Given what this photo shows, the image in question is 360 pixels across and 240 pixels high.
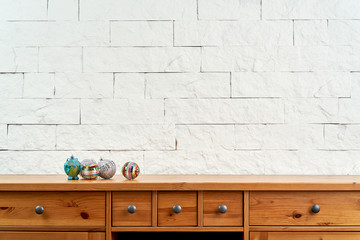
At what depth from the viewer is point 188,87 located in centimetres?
200

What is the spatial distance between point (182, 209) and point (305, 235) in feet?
1.77

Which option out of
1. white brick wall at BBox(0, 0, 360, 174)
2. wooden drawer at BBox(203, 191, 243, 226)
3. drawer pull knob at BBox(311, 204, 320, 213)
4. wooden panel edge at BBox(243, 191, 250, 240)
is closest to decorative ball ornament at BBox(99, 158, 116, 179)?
white brick wall at BBox(0, 0, 360, 174)

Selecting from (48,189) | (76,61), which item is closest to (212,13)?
(76,61)

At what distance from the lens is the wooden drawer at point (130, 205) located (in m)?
1.53

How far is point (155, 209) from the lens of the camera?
1.52m

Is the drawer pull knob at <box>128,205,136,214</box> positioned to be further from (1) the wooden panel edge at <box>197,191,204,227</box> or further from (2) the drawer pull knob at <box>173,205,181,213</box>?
(1) the wooden panel edge at <box>197,191,204,227</box>

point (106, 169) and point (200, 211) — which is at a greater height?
point (106, 169)

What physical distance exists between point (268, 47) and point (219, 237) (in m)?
1.13

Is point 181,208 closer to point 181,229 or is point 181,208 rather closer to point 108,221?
point 181,229

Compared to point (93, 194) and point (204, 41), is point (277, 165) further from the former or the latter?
point (93, 194)

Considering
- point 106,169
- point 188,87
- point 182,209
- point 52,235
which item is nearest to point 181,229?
point 182,209

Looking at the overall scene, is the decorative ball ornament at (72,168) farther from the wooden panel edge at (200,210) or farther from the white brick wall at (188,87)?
the wooden panel edge at (200,210)

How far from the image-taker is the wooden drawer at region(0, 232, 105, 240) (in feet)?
4.97

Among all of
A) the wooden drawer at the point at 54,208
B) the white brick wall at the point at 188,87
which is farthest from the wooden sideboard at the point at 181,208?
the white brick wall at the point at 188,87
